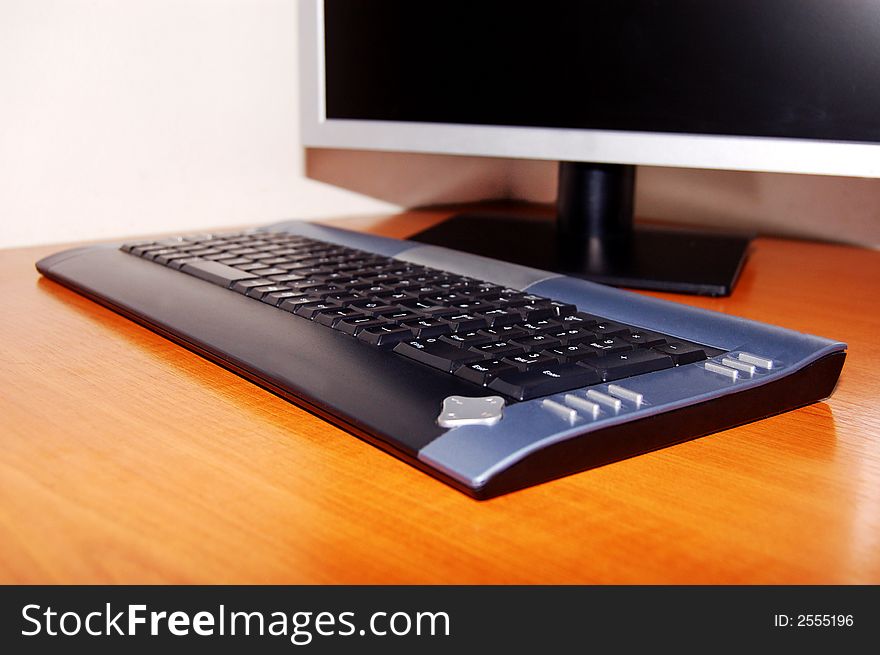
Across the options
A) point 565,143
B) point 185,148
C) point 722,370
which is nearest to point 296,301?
point 722,370

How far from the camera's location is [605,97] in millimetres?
773

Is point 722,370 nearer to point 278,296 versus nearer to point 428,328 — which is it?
point 428,328

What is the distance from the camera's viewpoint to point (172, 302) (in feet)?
1.91

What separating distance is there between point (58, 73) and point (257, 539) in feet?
2.28

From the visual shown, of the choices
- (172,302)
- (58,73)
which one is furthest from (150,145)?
(172,302)

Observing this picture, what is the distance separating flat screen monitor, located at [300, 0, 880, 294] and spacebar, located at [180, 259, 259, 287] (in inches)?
10.2

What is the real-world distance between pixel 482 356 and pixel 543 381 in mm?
40

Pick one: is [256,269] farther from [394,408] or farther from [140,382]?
[394,408]

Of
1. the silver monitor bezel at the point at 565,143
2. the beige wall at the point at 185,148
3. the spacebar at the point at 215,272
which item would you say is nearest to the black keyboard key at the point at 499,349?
the spacebar at the point at 215,272

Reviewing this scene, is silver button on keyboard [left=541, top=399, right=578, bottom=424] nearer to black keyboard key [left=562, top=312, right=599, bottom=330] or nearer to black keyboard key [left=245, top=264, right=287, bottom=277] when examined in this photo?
black keyboard key [left=562, top=312, right=599, bottom=330]

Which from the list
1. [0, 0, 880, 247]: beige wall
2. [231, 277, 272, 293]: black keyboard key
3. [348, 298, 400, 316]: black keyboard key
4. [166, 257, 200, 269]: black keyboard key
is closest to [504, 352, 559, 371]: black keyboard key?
[348, 298, 400, 316]: black keyboard key

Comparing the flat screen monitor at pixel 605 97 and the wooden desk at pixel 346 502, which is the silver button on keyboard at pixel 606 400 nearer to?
the wooden desk at pixel 346 502

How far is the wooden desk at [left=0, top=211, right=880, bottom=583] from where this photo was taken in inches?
12.1

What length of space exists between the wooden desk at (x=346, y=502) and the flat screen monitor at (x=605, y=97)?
0.84ft
